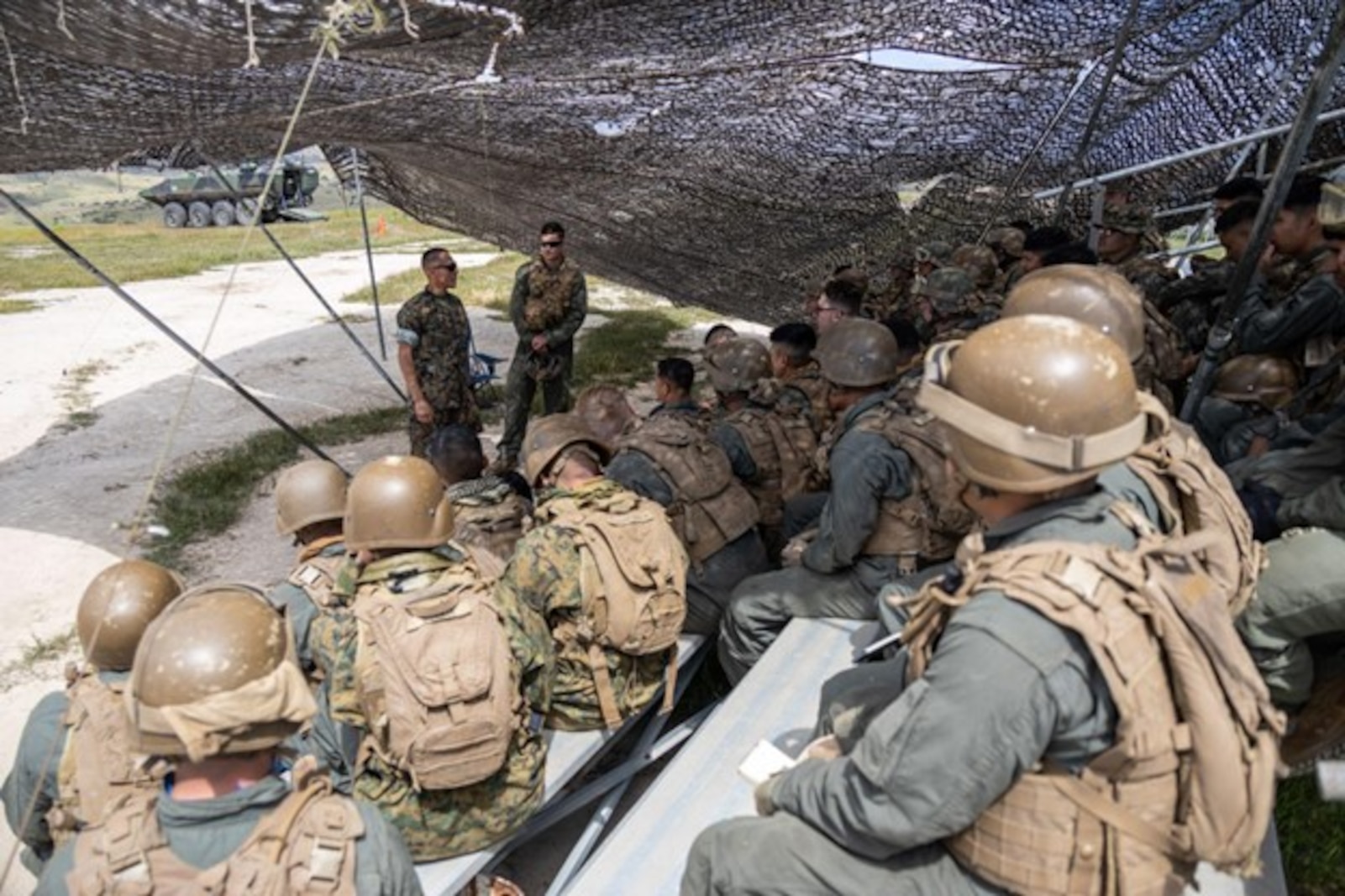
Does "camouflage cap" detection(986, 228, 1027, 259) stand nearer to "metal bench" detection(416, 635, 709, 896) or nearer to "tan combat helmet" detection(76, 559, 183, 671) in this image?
"metal bench" detection(416, 635, 709, 896)

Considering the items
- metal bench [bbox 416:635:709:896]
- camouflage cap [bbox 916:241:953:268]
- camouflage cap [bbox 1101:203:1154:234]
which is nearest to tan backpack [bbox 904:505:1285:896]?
metal bench [bbox 416:635:709:896]

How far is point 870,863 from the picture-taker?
1914 mm

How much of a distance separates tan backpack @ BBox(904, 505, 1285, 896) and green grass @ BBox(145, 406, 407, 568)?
19.1ft

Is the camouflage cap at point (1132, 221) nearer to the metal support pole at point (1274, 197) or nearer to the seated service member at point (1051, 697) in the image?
the metal support pole at point (1274, 197)

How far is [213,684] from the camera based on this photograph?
1670mm

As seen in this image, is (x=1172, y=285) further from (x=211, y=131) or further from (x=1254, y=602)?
(x=211, y=131)

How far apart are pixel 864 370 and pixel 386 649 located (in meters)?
2.59

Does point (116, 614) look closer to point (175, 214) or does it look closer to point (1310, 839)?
point (1310, 839)

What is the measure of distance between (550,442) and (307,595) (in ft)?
3.67

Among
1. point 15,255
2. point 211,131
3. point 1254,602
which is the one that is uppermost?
point 211,131

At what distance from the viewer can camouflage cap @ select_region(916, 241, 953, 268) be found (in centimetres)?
823

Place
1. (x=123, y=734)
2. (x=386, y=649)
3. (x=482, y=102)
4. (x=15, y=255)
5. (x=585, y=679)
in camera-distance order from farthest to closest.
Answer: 1. (x=15, y=255)
2. (x=482, y=102)
3. (x=585, y=679)
4. (x=386, y=649)
5. (x=123, y=734)

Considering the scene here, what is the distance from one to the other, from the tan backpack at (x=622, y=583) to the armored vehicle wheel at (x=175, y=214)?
34514 millimetres

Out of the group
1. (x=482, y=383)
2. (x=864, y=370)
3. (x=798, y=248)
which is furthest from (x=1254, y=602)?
(x=482, y=383)
